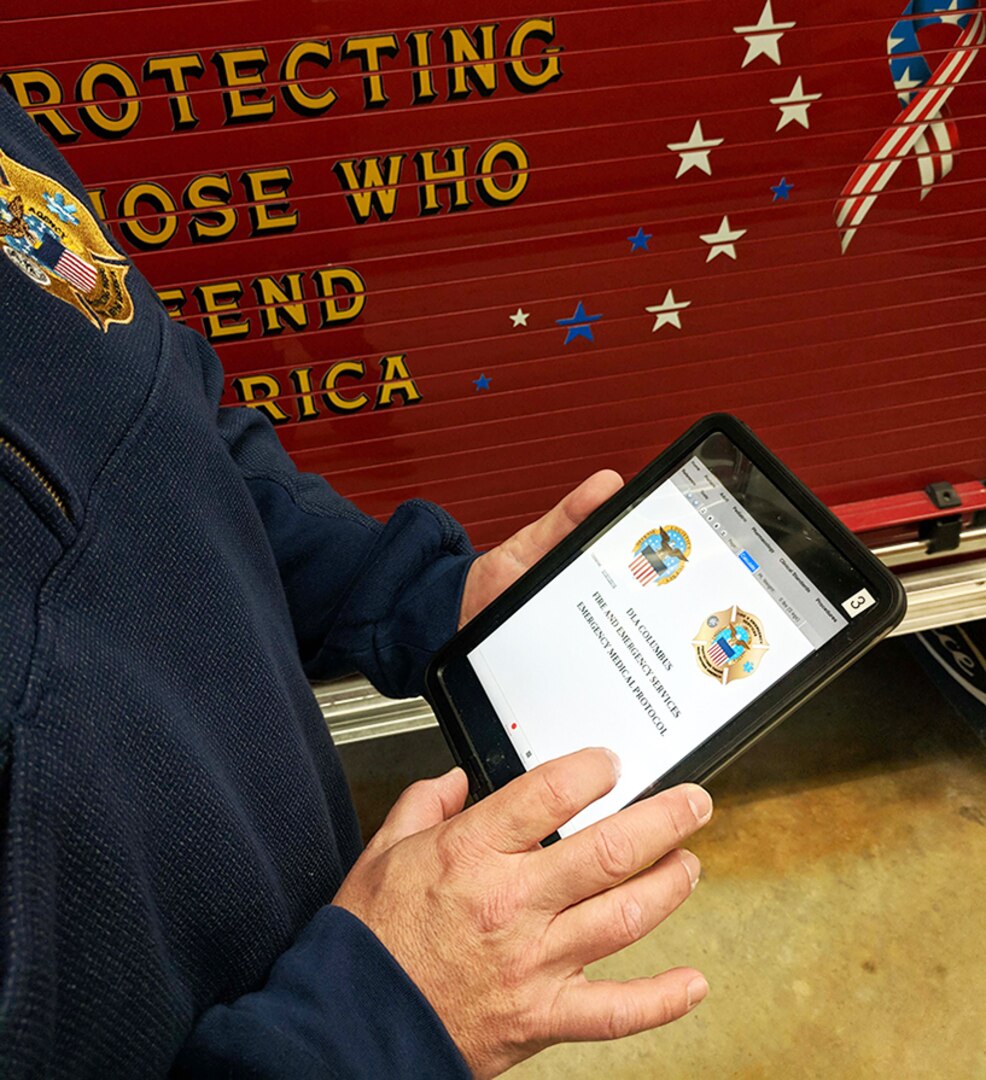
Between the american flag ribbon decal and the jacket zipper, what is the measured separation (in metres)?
1.45

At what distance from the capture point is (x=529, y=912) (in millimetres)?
659

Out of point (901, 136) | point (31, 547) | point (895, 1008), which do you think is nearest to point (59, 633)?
point (31, 547)

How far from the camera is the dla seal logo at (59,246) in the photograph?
62 cm

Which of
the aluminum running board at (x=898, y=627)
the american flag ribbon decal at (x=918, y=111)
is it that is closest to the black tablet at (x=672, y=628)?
the american flag ribbon decal at (x=918, y=111)

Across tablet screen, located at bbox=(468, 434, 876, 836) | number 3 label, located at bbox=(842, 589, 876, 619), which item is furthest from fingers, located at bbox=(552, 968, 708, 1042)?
number 3 label, located at bbox=(842, 589, 876, 619)

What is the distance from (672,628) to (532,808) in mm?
336

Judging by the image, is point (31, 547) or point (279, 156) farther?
point (279, 156)

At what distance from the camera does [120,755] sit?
1.73 ft

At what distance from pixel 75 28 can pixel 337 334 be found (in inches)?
21.5

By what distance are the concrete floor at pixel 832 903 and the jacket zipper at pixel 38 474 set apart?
1635mm

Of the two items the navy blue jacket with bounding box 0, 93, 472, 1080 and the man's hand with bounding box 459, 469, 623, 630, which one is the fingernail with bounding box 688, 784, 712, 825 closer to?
the navy blue jacket with bounding box 0, 93, 472, 1080

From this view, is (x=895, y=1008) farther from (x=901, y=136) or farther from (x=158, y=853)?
(x=158, y=853)

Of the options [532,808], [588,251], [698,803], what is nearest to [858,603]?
[698,803]

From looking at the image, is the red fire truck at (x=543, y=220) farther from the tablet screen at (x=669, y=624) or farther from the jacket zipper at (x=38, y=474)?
the jacket zipper at (x=38, y=474)
